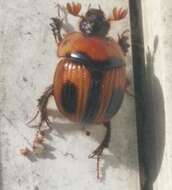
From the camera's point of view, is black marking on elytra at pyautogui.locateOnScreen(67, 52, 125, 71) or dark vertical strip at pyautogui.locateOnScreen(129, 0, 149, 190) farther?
dark vertical strip at pyautogui.locateOnScreen(129, 0, 149, 190)

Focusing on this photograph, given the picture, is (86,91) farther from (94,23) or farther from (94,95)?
(94,23)

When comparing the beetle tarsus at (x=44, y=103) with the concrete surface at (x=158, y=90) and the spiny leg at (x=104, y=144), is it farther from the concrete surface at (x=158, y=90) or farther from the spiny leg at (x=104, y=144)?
the concrete surface at (x=158, y=90)

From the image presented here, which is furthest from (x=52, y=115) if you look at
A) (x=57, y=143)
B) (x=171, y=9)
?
(x=171, y=9)

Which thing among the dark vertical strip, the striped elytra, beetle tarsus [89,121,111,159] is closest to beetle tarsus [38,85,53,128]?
the striped elytra

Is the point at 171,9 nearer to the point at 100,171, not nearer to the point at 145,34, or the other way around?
the point at 145,34

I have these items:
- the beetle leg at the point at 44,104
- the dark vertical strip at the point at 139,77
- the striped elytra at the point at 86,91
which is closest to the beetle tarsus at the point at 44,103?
the beetle leg at the point at 44,104

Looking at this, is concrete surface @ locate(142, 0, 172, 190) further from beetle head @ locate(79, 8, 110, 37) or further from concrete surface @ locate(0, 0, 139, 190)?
beetle head @ locate(79, 8, 110, 37)

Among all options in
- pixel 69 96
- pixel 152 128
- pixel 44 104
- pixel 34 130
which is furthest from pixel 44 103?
pixel 152 128
